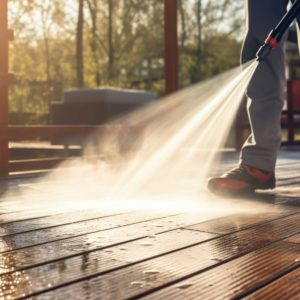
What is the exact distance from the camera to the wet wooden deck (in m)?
1.02

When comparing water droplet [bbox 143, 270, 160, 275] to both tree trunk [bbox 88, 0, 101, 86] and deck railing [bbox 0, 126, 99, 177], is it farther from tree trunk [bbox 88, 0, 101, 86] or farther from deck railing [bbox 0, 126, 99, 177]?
tree trunk [bbox 88, 0, 101, 86]

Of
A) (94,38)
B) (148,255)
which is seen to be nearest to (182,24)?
(94,38)

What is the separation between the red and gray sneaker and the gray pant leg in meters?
0.03

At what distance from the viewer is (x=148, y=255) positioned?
1286 millimetres

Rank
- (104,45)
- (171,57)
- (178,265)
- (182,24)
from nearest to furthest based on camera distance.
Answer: (178,265) < (171,57) < (104,45) < (182,24)

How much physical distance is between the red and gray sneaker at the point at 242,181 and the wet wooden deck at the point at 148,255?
462 mm

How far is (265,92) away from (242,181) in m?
0.36

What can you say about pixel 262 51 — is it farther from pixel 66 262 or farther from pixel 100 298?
pixel 100 298

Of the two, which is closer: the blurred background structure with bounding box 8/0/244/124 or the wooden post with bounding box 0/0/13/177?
the wooden post with bounding box 0/0/13/177

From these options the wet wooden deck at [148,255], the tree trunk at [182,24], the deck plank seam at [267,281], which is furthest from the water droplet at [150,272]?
the tree trunk at [182,24]

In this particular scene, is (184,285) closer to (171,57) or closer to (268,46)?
(268,46)

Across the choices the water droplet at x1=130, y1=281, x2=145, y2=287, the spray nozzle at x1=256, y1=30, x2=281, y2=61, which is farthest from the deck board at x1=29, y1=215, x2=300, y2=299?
the spray nozzle at x1=256, y1=30, x2=281, y2=61

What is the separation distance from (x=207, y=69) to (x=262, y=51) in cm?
1601

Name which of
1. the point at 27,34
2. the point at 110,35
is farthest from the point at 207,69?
the point at 27,34
